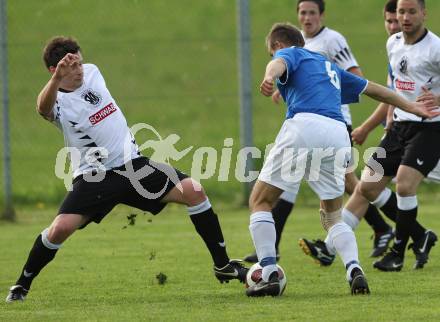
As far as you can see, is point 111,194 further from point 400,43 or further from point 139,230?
point 139,230

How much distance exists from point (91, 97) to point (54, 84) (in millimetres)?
576

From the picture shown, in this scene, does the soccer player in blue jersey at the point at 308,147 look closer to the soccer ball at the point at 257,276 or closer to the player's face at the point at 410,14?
the soccer ball at the point at 257,276

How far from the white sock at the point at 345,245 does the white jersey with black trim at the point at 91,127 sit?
4.98 feet

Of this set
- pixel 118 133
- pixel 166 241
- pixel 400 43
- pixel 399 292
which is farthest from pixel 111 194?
pixel 166 241

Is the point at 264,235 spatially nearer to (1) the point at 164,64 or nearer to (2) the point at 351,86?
(2) the point at 351,86

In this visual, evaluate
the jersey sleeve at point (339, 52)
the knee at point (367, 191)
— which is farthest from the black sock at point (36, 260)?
the jersey sleeve at point (339, 52)

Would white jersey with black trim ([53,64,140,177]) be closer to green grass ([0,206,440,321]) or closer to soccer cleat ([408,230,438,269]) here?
green grass ([0,206,440,321])

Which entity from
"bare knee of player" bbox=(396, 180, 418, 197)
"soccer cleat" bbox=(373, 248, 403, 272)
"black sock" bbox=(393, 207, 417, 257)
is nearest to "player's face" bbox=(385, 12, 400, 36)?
"bare knee of player" bbox=(396, 180, 418, 197)

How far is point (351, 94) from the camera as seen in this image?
7508 millimetres

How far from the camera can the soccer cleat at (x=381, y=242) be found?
976 centimetres

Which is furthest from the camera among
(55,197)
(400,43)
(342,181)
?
(55,197)

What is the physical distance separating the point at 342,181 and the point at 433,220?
17.4ft

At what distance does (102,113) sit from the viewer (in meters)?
7.69

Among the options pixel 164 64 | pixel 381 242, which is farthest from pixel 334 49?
pixel 164 64
